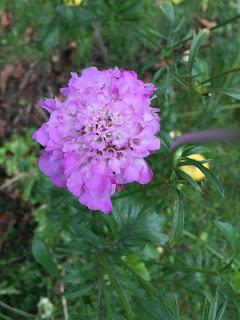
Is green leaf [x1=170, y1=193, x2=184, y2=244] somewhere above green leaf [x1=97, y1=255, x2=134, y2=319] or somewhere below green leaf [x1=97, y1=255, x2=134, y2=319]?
above

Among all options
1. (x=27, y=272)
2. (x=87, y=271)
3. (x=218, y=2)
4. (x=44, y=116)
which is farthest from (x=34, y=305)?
(x=218, y=2)

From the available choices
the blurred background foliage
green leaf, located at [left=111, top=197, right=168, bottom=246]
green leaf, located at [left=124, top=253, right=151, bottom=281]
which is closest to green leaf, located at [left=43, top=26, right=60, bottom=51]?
the blurred background foliage

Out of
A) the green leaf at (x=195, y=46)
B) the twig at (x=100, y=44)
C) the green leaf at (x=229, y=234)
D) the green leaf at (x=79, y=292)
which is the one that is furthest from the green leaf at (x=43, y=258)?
the twig at (x=100, y=44)

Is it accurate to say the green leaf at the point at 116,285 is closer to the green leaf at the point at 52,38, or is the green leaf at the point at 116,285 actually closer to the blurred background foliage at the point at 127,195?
the blurred background foliage at the point at 127,195

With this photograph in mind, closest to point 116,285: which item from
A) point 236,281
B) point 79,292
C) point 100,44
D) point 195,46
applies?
point 79,292

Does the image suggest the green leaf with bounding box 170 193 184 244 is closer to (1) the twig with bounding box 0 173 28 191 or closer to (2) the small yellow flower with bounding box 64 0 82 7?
(2) the small yellow flower with bounding box 64 0 82 7

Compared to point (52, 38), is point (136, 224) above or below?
below

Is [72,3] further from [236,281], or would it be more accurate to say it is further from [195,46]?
[236,281]

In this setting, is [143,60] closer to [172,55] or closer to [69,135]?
[172,55]
